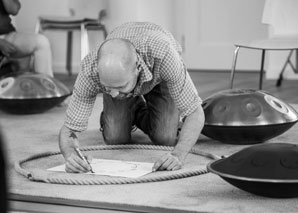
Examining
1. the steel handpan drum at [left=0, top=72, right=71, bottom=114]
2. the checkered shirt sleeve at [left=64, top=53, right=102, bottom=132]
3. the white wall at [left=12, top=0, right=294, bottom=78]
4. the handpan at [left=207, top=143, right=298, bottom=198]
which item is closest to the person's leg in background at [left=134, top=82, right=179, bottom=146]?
the checkered shirt sleeve at [left=64, top=53, right=102, bottom=132]

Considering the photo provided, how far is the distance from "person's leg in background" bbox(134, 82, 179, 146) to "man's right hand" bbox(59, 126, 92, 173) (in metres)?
0.46

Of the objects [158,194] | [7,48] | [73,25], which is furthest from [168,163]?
[73,25]

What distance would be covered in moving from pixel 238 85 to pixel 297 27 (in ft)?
2.29

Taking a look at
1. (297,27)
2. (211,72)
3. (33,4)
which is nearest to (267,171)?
(297,27)

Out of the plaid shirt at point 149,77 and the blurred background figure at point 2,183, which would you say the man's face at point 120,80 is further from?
the blurred background figure at point 2,183

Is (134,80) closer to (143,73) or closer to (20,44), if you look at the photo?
(143,73)

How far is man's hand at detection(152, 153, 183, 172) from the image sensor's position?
177 centimetres

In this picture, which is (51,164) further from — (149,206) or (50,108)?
(50,108)

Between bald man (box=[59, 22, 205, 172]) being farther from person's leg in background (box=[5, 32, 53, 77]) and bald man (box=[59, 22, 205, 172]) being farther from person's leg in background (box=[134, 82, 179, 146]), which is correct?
person's leg in background (box=[5, 32, 53, 77])

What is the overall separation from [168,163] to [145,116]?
575mm

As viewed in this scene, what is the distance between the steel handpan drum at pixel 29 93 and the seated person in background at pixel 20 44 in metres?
0.29

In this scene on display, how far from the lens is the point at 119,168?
191cm

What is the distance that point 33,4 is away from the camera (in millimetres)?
5371

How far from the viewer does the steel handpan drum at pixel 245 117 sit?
7.34ft
